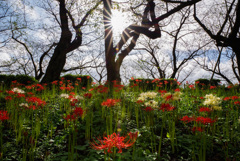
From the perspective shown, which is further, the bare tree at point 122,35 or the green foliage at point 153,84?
the bare tree at point 122,35

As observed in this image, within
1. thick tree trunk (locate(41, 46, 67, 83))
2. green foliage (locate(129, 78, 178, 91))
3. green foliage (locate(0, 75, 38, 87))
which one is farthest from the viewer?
green foliage (locate(0, 75, 38, 87))

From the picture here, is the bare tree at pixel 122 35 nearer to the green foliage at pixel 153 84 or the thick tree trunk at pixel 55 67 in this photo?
the green foliage at pixel 153 84

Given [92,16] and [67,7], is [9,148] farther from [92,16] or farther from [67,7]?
[67,7]

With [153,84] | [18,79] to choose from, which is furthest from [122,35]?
[18,79]

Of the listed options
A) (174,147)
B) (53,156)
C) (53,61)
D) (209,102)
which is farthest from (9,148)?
(53,61)

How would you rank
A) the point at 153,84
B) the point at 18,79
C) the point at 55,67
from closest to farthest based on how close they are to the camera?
1. the point at 153,84
2. the point at 55,67
3. the point at 18,79

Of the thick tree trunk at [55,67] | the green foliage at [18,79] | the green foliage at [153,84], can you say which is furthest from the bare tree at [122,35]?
the green foliage at [18,79]

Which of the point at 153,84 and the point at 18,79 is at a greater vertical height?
the point at 18,79

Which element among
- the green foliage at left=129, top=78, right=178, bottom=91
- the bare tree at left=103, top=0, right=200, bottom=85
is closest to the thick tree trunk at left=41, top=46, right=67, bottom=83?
the bare tree at left=103, top=0, right=200, bottom=85

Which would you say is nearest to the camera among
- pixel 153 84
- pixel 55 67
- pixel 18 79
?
pixel 153 84

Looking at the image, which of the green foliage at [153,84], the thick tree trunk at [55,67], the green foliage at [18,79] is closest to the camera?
the green foliage at [153,84]

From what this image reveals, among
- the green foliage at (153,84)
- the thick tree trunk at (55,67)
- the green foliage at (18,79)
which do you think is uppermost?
the thick tree trunk at (55,67)

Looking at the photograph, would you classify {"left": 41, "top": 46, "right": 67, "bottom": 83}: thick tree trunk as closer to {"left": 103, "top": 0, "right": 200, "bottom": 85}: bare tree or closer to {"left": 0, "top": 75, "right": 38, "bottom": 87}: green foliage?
{"left": 0, "top": 75, "right": 38, "bottom": 87}: green foliage

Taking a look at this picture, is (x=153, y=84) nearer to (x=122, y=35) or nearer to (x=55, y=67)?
(x=122, y=35)
